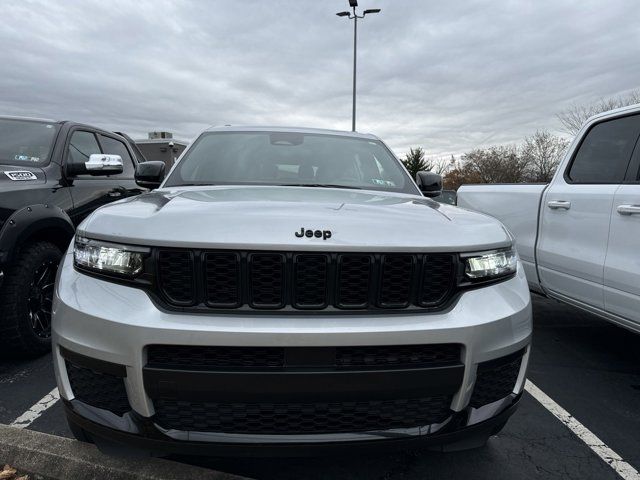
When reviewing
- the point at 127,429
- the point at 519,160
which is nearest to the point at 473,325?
the point at 127,429

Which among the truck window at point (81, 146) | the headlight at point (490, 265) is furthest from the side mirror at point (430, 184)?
the truck window at point (81, 146)

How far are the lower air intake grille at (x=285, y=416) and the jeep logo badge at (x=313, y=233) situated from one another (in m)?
0.59

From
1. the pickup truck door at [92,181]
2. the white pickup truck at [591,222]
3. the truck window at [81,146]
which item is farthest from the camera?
the truck window at [81,146]

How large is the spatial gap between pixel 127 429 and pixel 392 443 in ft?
3.11

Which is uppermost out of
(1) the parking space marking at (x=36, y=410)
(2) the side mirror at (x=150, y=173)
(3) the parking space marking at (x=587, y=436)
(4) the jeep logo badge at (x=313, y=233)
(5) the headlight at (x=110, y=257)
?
(2) the side mirror at (x=150, y=173)

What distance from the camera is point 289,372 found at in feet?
5.28

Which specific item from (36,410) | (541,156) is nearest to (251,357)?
(36,410)

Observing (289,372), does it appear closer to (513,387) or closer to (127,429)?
(127,429)

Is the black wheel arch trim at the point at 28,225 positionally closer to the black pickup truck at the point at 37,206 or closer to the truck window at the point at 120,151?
the black pickup truck at the point at 37,206

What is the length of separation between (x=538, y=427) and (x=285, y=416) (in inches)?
73.5

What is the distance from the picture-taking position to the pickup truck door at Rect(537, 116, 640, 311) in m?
3.32

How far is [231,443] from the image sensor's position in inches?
64.7

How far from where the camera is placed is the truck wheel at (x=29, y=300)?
323 centimetres

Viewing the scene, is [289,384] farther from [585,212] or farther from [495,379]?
[585,212]
